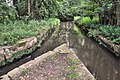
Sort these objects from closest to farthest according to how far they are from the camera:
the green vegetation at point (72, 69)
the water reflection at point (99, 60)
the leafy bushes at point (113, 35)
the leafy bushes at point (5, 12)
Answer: the green vegetation at point (72, 69) → the water reflection at point (99, 60) → the leafy bushes at point (113, 35) → the leafy bushes at point (5, 12)

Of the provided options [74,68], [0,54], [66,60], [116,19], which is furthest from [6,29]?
[116,19]

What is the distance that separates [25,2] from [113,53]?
11728 millimetres

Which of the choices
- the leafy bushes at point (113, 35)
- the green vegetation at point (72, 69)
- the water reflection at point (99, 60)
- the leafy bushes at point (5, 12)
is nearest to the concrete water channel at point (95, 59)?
the water reflection at point (99, 60)

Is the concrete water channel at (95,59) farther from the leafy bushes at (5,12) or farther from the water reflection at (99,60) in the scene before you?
the leafy bushes at (5,12)

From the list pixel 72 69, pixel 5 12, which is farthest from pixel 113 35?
pixel 5 12

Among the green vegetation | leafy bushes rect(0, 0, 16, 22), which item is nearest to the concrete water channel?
the green vegetation

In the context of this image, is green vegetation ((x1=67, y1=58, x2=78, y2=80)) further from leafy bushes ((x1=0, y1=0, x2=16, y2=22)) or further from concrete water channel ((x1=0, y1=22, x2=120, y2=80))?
leafy bushes ((x1=0, y1=0, x2=16, y2=22))

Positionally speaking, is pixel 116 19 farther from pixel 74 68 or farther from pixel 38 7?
pixel 74 68

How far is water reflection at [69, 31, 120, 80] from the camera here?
8017mm

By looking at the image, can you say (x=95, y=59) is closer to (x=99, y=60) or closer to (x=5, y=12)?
(x=99, y=60)

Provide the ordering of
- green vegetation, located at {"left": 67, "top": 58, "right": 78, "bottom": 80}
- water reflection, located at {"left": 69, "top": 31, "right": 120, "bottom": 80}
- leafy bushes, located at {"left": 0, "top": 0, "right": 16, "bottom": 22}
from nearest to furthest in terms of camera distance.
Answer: green vegetation, located at {"left": 67, "top": 58, "right": 78, "bottom": 80}
water reflection, located at {"left": 69, "top": 31, "right": 120, "bottom": 80}
leafy bushes, located at {"left": 0, "top": 0, "right": 16, "bottom": 22}

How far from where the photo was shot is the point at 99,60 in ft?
32.3

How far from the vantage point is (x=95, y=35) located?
14.0m

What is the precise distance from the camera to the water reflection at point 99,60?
802 cm
